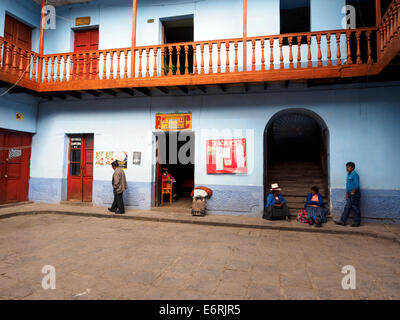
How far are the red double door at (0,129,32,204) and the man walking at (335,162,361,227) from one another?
1042cm

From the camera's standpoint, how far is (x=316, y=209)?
22.4 ft

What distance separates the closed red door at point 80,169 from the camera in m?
9.24

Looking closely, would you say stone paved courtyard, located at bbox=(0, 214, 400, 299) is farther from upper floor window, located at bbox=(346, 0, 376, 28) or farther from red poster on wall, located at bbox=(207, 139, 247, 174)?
upper floor window, located at bbox=(346, 0, 376, 28)

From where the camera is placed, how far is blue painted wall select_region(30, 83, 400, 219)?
6898 millimetres

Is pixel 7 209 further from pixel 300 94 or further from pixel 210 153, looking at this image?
pixel 300 94

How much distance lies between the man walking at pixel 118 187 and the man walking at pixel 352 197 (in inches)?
244

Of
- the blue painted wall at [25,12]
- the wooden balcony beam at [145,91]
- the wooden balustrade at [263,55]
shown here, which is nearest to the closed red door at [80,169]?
the wooden balustrade at [263,55]

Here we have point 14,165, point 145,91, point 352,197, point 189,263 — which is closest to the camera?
point 189,263

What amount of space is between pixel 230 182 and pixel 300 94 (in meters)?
3.31

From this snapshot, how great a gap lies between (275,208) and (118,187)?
15.5 feet

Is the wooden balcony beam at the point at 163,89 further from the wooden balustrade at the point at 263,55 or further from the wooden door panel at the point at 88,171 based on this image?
the wooden door panel at the point at 88,171

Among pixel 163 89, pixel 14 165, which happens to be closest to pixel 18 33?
pixel 14 165

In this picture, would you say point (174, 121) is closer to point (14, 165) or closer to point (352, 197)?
point (352, 197)

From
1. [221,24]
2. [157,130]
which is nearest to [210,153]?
[157,130]
